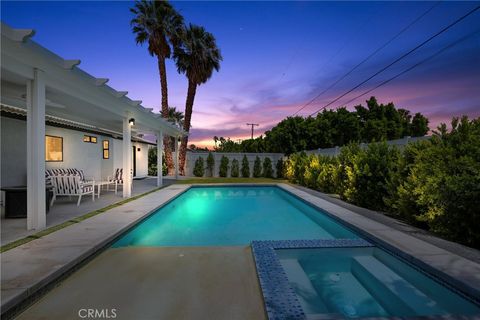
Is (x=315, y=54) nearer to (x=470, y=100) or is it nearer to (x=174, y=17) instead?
(x=470, y=100)

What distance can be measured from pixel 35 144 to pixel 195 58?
16.2m

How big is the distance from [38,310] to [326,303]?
3.35m

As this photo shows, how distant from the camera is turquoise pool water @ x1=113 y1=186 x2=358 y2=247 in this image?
6.05 metres

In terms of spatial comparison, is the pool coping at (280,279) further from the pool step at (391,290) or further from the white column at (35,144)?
the white column at (35,144)

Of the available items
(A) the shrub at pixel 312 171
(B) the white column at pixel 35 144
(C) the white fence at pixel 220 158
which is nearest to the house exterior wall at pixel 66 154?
(C) the white fence at pixel 220 158

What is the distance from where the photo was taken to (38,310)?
2.78 m

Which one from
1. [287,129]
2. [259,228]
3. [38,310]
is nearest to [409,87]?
[287,129]

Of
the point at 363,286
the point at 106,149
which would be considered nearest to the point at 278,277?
the point at 363,286

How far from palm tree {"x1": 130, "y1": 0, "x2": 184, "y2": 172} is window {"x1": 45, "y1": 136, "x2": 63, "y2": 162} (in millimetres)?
9279

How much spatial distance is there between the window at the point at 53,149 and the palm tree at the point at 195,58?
9.61 meters

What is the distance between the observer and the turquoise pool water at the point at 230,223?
19.9 ft

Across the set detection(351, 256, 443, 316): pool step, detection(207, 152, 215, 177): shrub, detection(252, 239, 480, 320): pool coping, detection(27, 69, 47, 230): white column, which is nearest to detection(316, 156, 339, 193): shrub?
detection(252, 239, 480, 320): pool coping

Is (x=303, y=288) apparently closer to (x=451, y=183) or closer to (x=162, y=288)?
(x=162, y=288)

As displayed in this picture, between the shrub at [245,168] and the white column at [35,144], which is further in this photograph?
the shrub at [245,168]
